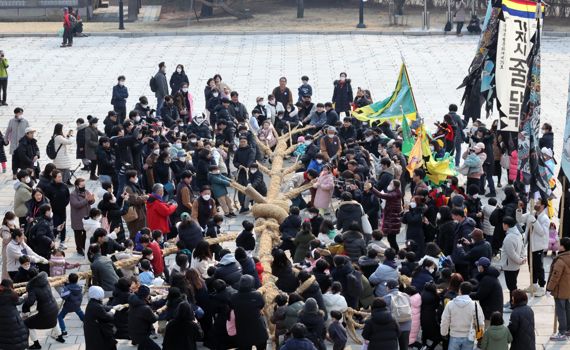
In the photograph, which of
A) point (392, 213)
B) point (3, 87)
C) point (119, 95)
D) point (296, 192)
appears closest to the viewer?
point (392, 213)

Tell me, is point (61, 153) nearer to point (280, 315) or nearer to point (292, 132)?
point (292, 132)

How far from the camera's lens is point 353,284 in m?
15.4

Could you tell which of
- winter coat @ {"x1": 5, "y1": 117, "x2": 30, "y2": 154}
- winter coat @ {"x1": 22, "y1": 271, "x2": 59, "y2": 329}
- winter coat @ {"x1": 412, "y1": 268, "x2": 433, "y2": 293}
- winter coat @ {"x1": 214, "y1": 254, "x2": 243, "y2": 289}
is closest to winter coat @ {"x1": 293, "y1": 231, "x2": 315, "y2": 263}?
winter coat @ {"x1": 214, "y1": 254, "x2": 243, "y2": 289}

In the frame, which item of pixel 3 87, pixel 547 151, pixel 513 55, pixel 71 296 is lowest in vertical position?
pixel 71 296

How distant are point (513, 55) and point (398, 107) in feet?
14.8

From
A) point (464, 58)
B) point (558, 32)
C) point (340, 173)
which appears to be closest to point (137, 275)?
point (340, 173)

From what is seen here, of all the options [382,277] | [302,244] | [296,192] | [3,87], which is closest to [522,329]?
[382,277]

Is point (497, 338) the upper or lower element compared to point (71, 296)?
upper

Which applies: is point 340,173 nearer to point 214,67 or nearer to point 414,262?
point 414,262

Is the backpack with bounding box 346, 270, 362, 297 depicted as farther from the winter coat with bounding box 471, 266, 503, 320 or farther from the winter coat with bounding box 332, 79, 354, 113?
the winter coat with bounding box 332, 79, 354, 113

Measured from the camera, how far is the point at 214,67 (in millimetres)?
34969

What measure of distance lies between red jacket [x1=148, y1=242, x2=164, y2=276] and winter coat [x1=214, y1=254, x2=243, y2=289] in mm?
1540

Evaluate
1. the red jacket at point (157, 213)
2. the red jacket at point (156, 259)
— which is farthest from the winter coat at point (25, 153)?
the red jacket at point (156, 259)

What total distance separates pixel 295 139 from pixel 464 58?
12.3 meters
